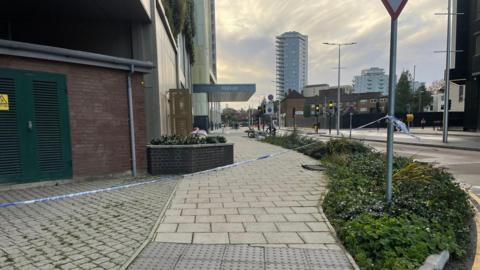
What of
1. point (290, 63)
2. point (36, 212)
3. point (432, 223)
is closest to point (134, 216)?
point (36, 212)

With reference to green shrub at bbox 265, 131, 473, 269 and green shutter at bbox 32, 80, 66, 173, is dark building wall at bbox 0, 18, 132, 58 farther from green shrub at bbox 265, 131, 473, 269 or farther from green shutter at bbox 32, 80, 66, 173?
green shrub at bbox 265, 131, 473, 269

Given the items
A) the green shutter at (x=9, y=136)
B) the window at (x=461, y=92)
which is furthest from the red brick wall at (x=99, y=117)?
the window at (x=461, y=92)

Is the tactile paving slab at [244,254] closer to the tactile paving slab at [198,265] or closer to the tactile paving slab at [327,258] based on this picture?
the tactile paving slab at [198,265]

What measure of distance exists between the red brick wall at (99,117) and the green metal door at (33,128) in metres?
0.18

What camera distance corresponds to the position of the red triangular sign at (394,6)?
4082mm

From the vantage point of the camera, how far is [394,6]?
412 cm

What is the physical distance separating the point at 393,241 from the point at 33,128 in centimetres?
688

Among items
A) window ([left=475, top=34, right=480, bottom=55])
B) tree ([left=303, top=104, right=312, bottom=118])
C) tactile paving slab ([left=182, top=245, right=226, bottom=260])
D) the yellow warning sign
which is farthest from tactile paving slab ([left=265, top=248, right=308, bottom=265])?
tree ([left=303, top=104, right=312, bottom=118])

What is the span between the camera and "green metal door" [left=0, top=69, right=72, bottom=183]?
6.01 metres

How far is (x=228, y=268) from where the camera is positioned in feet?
9.82

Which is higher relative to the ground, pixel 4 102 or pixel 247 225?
pixel 4 102

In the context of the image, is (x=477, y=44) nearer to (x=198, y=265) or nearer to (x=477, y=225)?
(x=477, y=225)

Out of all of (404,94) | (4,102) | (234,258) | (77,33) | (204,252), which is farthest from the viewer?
(404,94)

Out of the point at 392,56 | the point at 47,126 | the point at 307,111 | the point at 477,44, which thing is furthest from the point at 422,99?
the point at 47,126
